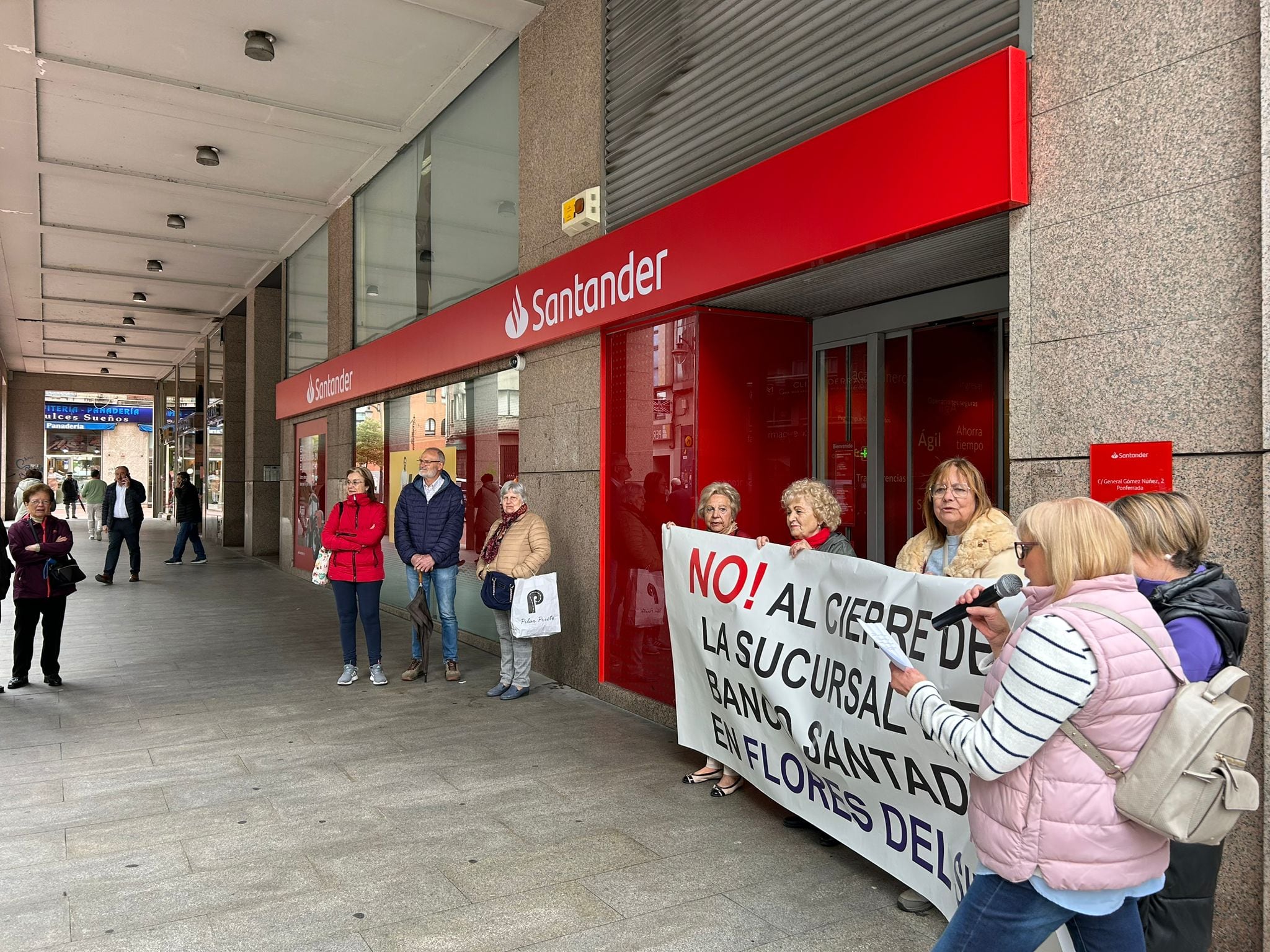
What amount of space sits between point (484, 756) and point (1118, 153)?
14.1 ft

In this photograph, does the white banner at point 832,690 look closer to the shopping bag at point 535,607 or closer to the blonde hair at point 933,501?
the blonde hair at point 933,501

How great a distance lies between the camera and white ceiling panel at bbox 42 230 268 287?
1487 centimetres

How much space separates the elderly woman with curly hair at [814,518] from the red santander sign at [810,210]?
115 cm

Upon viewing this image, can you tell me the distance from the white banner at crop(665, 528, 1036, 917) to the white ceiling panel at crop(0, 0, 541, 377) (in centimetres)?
525

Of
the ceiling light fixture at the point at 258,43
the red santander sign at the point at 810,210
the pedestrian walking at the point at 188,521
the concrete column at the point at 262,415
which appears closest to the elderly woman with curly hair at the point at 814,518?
the red santander sign at the point at 810,210

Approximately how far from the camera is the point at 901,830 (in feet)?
10.9

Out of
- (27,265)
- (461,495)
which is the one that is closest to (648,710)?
(461,495)

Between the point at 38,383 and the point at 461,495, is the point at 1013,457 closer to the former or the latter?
the point at 461,495

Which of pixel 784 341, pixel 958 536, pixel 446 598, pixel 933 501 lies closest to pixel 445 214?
pixel 446 598

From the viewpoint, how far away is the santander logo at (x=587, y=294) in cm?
585

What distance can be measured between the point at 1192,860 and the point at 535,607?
461 cm

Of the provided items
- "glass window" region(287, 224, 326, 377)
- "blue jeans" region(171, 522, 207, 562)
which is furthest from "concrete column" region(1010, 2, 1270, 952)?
"blue jeans" region(171, 522, 207, 562)

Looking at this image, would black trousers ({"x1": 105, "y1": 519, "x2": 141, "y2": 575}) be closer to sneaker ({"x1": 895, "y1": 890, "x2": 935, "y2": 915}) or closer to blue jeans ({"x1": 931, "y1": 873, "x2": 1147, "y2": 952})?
sneaker ({"x1": 895, "y1": 890, "x2": 935, "y2": 915})

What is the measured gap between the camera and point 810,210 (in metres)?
4.52
